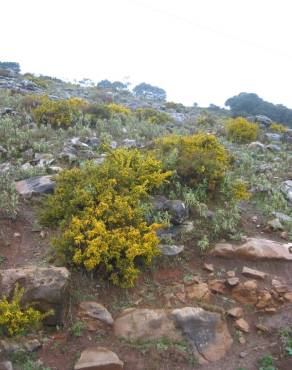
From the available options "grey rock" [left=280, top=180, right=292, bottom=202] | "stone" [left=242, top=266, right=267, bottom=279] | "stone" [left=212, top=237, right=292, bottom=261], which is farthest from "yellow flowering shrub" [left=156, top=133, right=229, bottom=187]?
"stone" [left=242, top=266, right=267, bottom=279]

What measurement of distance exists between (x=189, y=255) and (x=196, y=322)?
1257 mm

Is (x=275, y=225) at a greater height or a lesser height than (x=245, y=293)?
greater

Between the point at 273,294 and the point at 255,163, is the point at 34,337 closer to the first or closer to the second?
the point at 273,294

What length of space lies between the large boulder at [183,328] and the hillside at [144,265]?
0.04 feet

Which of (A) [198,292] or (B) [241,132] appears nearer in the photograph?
(A) [198,292]

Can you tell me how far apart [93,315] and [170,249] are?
1.54m

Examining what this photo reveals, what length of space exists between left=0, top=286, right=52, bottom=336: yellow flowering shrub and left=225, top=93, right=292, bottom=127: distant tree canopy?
2583cm

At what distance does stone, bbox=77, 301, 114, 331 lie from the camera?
14.9ft

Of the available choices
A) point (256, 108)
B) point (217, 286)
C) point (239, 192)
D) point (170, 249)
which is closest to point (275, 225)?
point (239, 192)

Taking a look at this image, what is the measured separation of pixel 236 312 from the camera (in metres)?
5.04

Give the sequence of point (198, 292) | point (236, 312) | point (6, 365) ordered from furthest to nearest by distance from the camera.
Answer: point (198, 292) < point (236, 312) < point (6, 365)

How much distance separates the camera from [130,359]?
422 centimetres

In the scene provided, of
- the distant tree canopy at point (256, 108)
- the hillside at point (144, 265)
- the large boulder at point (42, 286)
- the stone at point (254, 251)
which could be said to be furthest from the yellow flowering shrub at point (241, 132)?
the distant tree canopy at point (256, 108)

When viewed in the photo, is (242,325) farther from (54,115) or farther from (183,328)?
(54,115)
